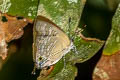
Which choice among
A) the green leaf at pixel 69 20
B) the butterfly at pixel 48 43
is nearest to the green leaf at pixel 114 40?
the green leaf at pixel 69 20

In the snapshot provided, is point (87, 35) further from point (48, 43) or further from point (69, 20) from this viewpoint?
point (48, 43)

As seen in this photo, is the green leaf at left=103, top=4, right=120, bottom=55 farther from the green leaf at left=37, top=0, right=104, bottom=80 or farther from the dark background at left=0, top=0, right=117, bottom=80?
the dark background at left=0, top=0, right=117, bottom=80

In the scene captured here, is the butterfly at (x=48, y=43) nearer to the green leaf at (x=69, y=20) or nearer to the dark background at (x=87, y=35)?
the green leaf at (x=69, y=20)

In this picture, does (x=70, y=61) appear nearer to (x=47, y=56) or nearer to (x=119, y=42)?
(x=47, y=56)

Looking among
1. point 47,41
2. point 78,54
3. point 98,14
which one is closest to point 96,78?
point 78,54

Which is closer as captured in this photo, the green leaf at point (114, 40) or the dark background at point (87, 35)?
the green leaf at point (114, 40)

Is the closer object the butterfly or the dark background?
the butterfly

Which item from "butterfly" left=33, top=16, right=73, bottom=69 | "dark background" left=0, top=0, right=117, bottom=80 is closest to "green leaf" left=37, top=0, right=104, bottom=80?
"butterfly" left=33, top=16, right=73, bottom=69

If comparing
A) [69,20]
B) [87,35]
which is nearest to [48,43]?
[69,20]
